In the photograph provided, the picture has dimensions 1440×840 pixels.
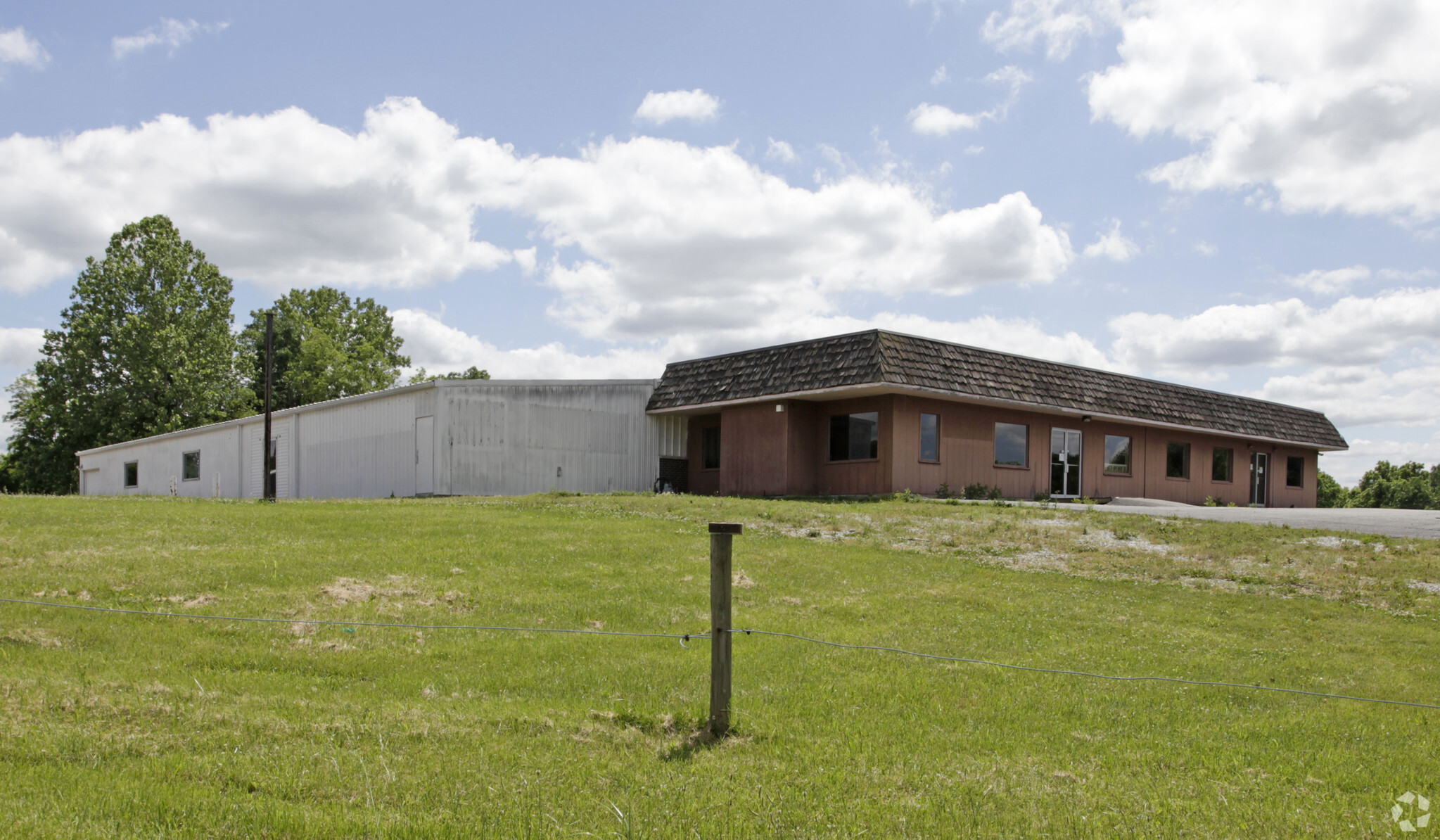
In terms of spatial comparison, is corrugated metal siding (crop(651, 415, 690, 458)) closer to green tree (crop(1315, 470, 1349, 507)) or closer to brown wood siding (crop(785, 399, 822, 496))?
brown wood siding (crop(785, 399, 822, 496))

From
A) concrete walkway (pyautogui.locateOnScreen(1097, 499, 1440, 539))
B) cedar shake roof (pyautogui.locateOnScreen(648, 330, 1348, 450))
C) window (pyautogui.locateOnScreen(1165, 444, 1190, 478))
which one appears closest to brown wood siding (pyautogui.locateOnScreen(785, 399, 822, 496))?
cedar shake roof (pyautogui.locateOnScreen(648, 330, 1348, 450))

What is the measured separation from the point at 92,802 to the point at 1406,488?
90303 millimetres

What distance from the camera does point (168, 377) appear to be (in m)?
54.6

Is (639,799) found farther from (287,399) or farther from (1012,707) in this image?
(287,399)

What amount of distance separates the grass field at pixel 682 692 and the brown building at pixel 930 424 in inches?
428

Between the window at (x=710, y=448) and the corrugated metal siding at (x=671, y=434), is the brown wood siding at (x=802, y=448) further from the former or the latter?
the corrugated metal siding at (x=671, y=434)

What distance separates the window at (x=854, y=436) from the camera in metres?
27.2

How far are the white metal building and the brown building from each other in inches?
47.3

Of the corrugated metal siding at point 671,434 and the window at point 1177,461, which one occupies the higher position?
the corrugated metal siding at point 671,434

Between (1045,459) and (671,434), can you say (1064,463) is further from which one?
(671,434)

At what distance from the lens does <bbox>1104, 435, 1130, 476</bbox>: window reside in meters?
32.0

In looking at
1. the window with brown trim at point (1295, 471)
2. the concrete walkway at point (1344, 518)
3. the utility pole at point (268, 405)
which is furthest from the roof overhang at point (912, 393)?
the utility pole at point (268, 405)

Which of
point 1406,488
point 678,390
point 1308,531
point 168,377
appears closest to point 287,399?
point 168,377

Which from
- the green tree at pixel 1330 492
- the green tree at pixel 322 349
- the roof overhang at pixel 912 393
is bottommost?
the green tree at pixel 1330 492
